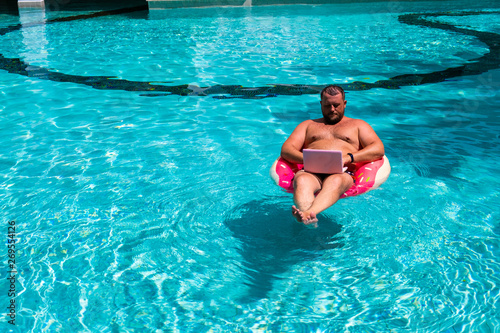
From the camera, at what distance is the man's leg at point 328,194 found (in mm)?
3385

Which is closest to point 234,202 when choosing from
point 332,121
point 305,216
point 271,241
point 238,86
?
point 271,241

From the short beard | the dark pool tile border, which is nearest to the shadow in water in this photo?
the short beard

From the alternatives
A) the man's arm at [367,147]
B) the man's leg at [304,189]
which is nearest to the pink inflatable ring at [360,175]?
the man's arm at [367,147]

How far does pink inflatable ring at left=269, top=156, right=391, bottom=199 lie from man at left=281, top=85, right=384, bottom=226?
60 millimetres

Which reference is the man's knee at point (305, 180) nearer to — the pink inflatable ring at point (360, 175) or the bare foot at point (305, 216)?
the pink inflatable ring at point (360, 175)

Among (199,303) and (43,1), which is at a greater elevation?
(43,1)

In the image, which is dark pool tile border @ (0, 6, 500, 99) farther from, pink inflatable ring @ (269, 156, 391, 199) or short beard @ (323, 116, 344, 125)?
pink inflatable ring @ (269, 156, 391, 199)

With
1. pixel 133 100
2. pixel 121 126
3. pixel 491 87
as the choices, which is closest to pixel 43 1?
pixel 133 100

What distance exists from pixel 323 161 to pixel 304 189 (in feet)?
1.01

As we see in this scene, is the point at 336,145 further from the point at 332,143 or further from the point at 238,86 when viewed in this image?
the point at 238,86

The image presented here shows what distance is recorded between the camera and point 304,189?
3709 mm

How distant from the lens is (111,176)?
536 centimetres

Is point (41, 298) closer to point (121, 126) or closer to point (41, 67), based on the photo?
point (121, 126)

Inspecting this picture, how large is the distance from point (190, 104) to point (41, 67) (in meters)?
4.32
